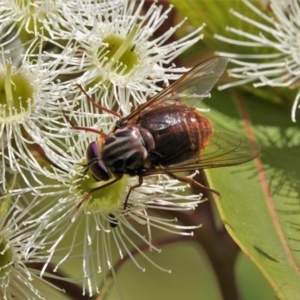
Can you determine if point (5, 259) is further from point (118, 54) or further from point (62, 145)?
point (118, 54)

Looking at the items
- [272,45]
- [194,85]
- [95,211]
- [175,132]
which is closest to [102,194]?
[95,211]

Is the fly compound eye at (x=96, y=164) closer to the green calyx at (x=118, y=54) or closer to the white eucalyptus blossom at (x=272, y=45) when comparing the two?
the green calyx at (x=118, y=54)

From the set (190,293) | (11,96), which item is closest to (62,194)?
(11,96)

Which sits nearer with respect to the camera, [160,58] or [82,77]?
[82,77]

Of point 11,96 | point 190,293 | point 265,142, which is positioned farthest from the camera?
point 190,293

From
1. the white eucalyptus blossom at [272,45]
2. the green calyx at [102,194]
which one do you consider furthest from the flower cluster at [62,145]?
the white eucalyptus blossom at [272,45]

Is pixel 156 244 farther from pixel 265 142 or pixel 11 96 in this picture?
pixel 11 96
